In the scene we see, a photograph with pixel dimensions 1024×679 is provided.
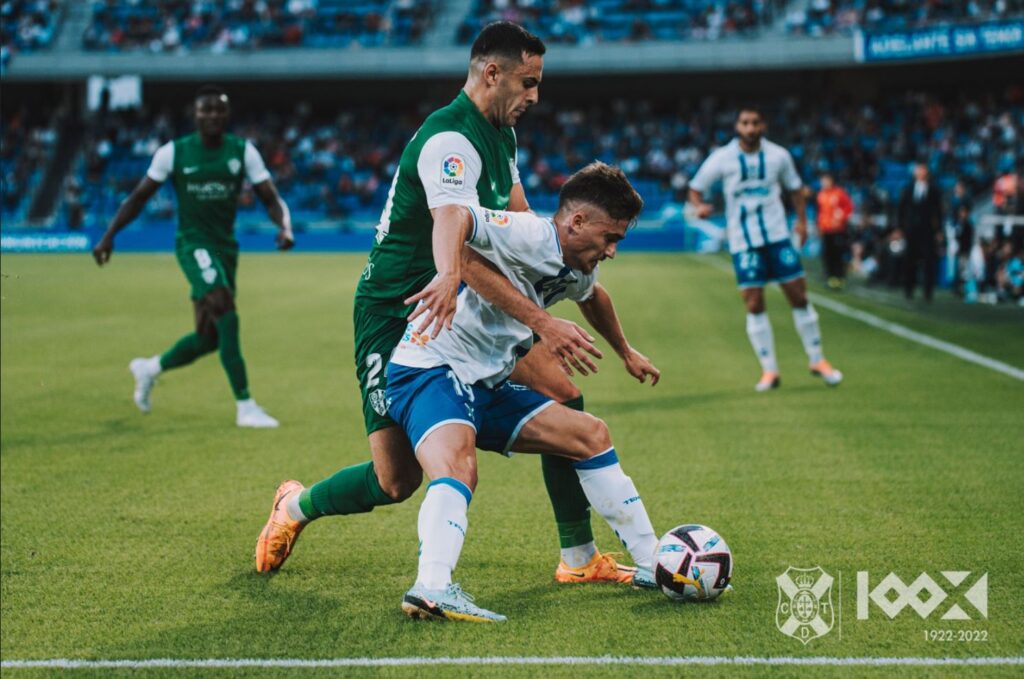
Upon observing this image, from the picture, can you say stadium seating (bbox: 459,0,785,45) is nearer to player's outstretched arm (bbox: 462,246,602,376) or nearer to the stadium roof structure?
the stadium roof structure

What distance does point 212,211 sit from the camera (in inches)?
345

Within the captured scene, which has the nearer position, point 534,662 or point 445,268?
point 534,662

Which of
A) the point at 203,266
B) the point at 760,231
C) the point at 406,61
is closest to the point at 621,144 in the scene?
the point at 406,61

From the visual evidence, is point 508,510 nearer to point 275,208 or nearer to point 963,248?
point 275,208

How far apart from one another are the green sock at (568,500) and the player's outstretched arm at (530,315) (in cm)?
75

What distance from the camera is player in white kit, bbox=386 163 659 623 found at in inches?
163

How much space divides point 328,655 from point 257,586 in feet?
3.15

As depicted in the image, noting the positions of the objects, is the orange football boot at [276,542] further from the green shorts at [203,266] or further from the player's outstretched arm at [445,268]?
the green shorts at [203,266]

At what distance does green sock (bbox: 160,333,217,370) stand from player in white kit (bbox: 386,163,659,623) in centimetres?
477

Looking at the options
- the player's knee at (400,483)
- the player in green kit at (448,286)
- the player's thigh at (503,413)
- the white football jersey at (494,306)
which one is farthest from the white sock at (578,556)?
the white football jersey at (494,306)

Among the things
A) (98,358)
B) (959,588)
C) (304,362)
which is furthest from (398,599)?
(98,358)

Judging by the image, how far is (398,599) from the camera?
15.0 feet

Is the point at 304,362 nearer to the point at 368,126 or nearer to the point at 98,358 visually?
the point at 98,358

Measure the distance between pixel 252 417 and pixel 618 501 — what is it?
4.76m
